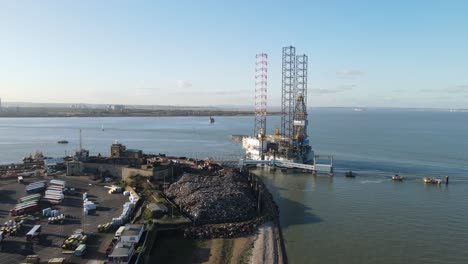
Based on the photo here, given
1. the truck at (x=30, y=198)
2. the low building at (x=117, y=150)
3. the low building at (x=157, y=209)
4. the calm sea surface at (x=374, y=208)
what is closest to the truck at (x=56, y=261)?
the low building at (x=157, y=209)

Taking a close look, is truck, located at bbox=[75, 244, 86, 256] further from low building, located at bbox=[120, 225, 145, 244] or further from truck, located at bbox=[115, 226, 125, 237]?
truck, located at bbox=[115, 226, 125, 237]

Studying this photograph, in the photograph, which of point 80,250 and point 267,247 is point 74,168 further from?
point 267,247

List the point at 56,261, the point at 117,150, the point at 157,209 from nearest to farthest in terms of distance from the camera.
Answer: the point at 56,261 < the point at 157,209 < the point at 117,150

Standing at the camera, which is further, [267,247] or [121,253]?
[267,247]

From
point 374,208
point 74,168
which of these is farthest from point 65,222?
point 374,208

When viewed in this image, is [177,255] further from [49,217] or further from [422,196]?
[422,196]

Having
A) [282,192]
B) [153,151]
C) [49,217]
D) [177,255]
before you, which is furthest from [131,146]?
[177,255]

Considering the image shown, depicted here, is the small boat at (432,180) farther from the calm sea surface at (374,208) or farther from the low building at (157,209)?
the low building at (157,209)
